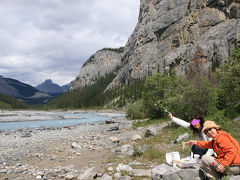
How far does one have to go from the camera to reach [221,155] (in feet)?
15.3

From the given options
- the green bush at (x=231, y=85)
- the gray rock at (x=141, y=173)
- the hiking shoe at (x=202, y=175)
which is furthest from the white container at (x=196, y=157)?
the green bush at (x=231, y=85)

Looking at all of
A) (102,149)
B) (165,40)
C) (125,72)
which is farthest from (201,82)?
(125,72)

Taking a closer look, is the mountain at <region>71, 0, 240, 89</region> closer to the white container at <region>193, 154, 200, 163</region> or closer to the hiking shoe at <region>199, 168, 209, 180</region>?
the white container at <region>193, 154, 200, 163</region>

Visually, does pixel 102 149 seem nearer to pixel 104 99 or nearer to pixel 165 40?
pixel 165 40

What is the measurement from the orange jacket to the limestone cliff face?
206ft

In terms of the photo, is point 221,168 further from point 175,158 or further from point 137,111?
point 137,111

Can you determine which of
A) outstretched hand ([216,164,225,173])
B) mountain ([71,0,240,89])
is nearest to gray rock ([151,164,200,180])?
outstretched hand ([216,164,225,173])

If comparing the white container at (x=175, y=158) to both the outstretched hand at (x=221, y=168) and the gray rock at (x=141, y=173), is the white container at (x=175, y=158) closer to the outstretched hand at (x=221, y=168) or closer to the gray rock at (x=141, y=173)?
the outstretched hand at (x=221, y=168)

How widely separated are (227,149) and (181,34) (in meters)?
98.1

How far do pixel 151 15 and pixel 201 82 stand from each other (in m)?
112

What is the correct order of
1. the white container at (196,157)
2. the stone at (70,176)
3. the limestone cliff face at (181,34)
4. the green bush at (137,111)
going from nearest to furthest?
the white container at (196,157), the stone at (70,176), the green bush at (137,111), the limestone cliff face at (181,34)

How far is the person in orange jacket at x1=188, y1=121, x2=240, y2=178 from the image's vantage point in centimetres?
444

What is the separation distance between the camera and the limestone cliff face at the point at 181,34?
75250 mm

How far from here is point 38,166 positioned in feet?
34.1
